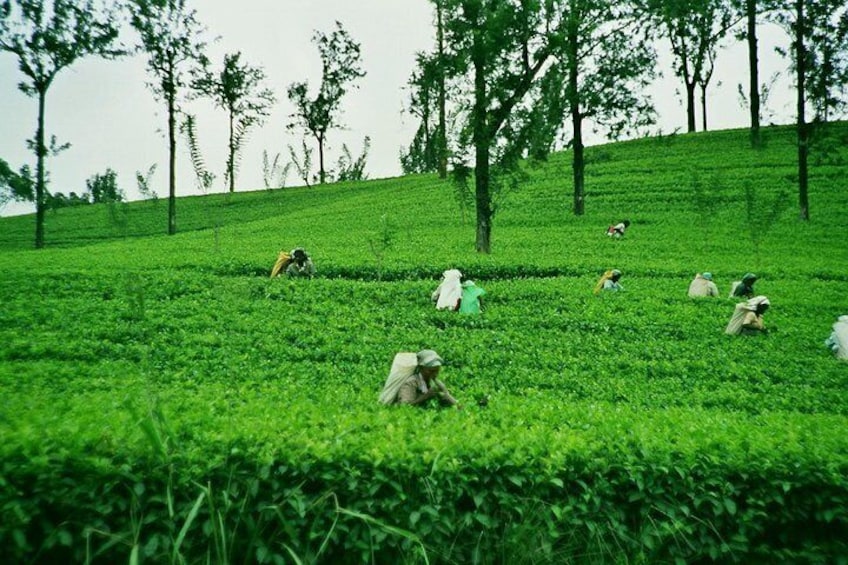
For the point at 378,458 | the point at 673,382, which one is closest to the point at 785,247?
the point at 673,382

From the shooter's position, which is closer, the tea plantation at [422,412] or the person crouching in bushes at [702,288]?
the tea plantation at [422,412]

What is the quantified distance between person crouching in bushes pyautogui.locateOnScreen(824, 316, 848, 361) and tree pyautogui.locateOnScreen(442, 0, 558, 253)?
12.7 metres

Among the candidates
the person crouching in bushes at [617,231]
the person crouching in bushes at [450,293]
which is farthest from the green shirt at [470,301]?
the person crouching in bushes at [617,231]

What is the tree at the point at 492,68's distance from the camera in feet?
76.2

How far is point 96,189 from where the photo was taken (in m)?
79.2

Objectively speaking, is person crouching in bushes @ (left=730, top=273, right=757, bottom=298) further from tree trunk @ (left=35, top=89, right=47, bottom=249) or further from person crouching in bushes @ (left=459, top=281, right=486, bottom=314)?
tree trunk @ (left=35, top=89, right=47, bottom=249)

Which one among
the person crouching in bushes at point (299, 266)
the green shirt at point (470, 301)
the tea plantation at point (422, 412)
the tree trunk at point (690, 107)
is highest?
the tree trunk at point (690, 107)

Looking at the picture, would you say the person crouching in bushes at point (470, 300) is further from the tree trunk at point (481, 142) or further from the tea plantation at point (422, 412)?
the tree trunk at point (481, 142)

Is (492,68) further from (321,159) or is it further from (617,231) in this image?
(321,159)

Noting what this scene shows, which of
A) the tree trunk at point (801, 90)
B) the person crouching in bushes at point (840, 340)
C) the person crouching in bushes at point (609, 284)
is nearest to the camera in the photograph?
the person crouching in bushes at point (840, 340)

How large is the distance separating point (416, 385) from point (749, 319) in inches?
396

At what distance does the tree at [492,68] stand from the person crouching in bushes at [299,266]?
730 centimetres

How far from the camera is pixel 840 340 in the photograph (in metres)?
13.4

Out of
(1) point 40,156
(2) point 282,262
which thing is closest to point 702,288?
(2) point 282,262
